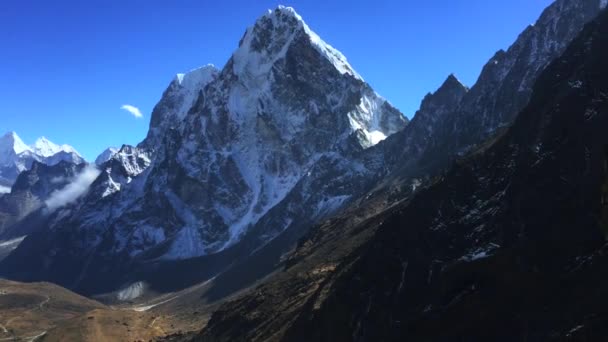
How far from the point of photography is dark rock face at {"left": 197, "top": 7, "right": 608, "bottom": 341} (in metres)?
57.5

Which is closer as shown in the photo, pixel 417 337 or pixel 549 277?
pixel 549 277

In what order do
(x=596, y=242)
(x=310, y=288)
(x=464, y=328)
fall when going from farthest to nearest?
(x=310, y=288) → (x=464, y=328) → (x=596, y=242)

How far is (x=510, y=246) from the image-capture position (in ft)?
214

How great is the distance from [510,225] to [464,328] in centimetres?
1245

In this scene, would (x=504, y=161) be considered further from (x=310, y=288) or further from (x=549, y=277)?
(x=310, y=288)

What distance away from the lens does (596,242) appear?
57.6 m

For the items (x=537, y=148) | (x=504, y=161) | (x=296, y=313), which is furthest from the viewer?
(x=296, y=313)

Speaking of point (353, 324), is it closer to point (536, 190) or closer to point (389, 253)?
point (389, 253)

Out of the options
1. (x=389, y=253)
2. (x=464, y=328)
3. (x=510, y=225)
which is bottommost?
(x=464, y=328)

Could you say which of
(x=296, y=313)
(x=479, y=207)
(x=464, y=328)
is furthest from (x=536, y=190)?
(x=296, y=313)

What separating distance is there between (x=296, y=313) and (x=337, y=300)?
25.6 metres

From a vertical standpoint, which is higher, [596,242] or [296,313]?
[296,313]

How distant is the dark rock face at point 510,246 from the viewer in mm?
57469

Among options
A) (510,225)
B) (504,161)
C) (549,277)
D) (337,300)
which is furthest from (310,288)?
(549,277)
